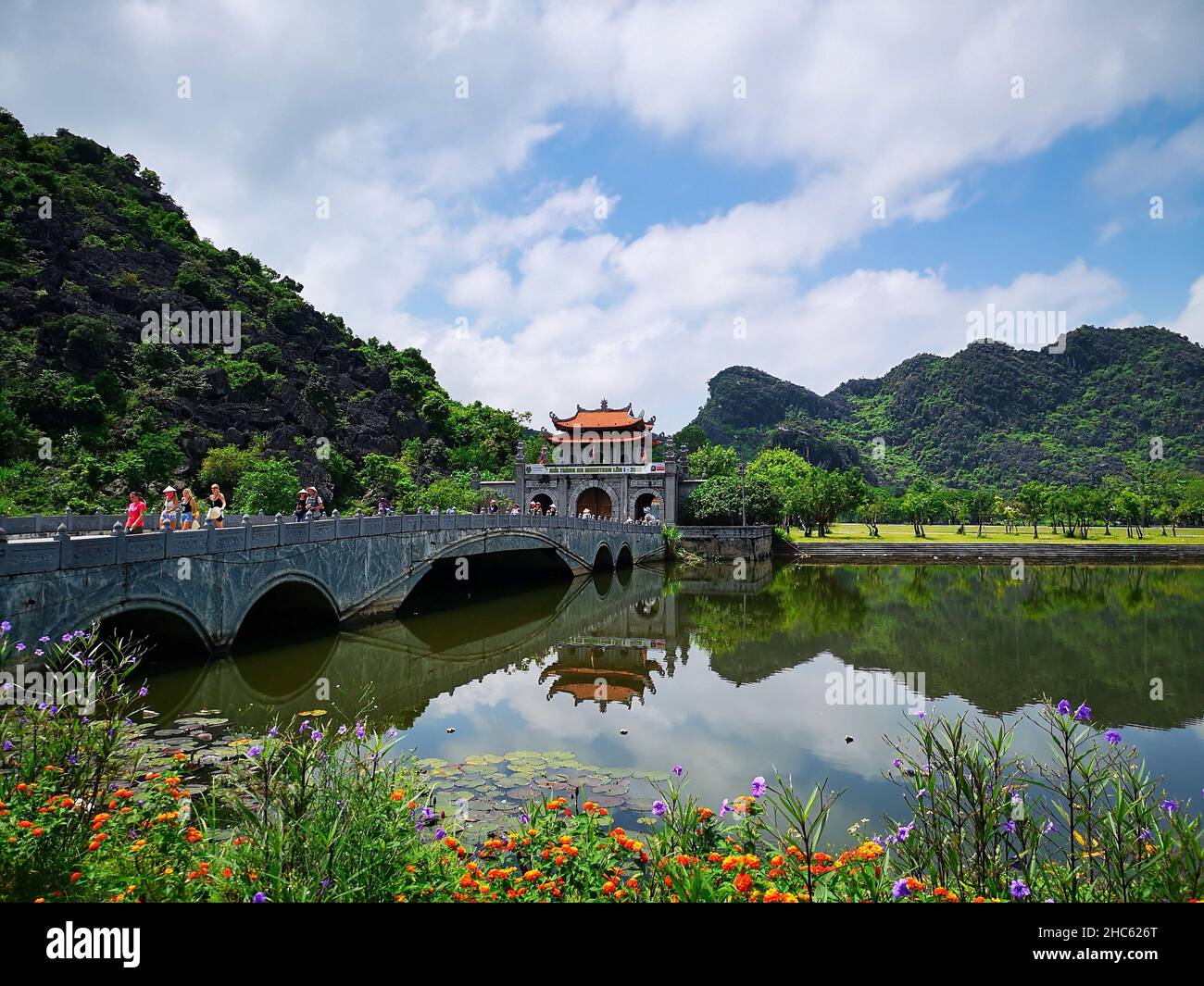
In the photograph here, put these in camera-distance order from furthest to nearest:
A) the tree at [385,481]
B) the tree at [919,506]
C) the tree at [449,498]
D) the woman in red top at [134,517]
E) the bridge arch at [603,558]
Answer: the tree at [919,506] < the tree at [385,481] < the tree at [449,498] < the bridge arch at [603,558] < the woman in red top at [134,517]

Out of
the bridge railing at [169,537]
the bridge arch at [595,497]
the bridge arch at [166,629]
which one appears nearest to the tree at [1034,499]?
the bridge arch at [595,497]

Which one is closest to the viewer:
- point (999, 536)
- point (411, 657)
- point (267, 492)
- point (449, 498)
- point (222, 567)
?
point (222, 567)

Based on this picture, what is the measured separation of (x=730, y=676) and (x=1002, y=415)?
114 metres

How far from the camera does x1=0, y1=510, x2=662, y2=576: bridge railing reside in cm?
945

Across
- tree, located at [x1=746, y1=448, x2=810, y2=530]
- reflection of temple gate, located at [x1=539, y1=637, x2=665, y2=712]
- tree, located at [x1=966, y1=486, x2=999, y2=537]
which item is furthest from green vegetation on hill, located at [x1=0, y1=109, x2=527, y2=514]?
tree, located at [x1=966, y1=486, x2=999, y2=537]

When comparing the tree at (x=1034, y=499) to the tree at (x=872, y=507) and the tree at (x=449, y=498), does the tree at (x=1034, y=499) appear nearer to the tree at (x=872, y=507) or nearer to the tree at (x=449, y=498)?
the tree at (x=872, y=507)

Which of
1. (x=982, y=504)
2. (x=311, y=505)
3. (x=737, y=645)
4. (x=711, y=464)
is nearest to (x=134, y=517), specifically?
(x=311, y=505)

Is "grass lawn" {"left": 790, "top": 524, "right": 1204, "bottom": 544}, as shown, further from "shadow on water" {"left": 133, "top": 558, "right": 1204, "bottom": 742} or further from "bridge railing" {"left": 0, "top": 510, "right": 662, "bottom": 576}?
"bridge railing" {"left": 0, "top": 510, "right": 662, "bottom": 576}

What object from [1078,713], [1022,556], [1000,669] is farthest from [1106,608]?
[1078,713]

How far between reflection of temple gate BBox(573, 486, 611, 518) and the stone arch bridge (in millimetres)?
26960

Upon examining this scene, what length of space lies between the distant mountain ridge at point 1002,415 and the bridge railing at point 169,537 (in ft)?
240

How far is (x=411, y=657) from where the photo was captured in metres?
15.3

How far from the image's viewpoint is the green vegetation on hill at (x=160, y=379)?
A: 35.0 metres

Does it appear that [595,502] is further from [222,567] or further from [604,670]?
[222,567]
